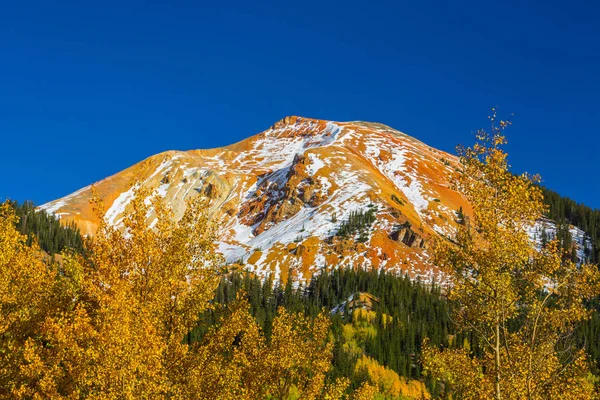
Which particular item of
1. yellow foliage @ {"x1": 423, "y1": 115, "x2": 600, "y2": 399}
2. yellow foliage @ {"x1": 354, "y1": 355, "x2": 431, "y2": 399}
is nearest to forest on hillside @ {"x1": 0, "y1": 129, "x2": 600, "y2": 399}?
yellow foliage @ {"x1": 423, "y1": 115, "x2": 600, "y2": 399}

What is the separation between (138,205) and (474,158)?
17.4 m

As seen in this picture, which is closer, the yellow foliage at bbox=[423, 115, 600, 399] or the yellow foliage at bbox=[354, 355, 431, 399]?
the yellow foliage at bbox=[423, 115, 600, 399]

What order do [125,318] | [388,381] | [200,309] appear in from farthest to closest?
[388,381]
[200,309]
[125,318]

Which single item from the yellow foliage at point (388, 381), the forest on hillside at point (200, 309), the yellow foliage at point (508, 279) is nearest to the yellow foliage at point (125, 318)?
the forest on hillside at point (200, 309)

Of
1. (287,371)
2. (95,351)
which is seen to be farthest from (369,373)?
(95,351)

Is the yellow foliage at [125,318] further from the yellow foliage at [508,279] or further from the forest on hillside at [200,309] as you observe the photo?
the yellow foliage at [508,279]

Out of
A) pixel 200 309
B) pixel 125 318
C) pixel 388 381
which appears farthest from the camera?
pixel 388 381

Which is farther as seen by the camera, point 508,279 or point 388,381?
point 388,381

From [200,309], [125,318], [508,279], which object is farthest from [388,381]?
[125,318]

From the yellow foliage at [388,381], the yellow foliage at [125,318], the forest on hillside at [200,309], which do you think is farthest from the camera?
the yellow foliage at [388,381]

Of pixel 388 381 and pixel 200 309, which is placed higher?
pixel 200 309

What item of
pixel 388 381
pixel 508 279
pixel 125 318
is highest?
pixel 508 279

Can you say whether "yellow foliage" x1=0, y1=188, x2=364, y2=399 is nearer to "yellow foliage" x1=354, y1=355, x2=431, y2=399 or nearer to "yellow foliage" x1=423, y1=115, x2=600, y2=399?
"yellow foliage" x1=423, y1=115, x2=600, y2=399

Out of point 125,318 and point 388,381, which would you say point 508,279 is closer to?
point 125,318
